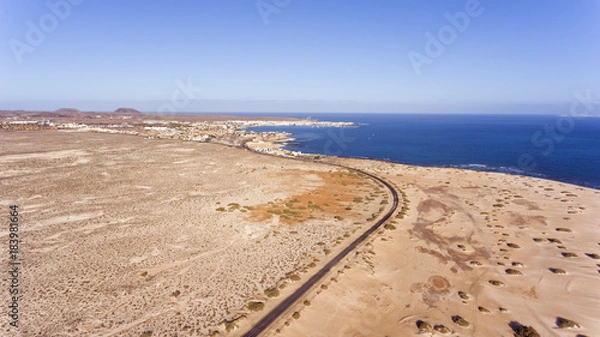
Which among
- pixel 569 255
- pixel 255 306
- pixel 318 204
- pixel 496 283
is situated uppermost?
pixel 255 306

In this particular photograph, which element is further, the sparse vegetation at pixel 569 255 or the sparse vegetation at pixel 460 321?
the sparse vegetation at pixel 569 255

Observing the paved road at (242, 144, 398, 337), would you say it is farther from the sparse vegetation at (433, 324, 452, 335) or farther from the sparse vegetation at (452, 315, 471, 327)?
the sparse vegetation at (452, 315, 471, 327)

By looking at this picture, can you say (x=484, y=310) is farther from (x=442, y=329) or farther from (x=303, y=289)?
(x=303, y=289)

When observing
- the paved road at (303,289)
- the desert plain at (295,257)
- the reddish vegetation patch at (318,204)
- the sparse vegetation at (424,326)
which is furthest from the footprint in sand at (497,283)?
the reddish vegetation patch at (318,204)

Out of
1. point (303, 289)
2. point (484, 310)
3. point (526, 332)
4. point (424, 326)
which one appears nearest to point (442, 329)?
point (424, 326)

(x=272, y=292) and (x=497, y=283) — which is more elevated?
(x=272, y=292)

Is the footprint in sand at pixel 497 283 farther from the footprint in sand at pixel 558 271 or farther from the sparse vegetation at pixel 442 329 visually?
the sparse vegetation at pixel 442 329

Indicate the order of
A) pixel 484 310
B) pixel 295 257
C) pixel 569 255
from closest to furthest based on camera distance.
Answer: pixel 484 310
pixel 295 257
pixel 569 255

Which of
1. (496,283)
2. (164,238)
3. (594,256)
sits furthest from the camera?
(164,238)

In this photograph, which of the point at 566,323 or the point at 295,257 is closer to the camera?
the point at 566,323

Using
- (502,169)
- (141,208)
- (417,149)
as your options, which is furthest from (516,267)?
(417,149)
